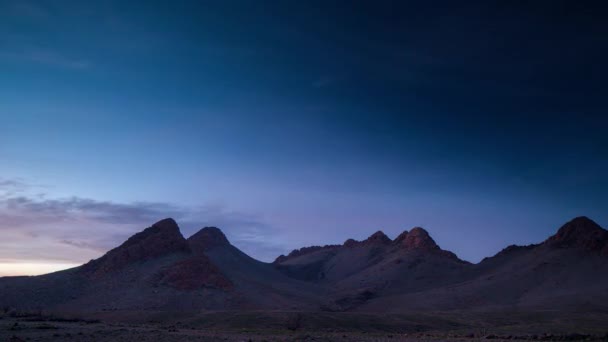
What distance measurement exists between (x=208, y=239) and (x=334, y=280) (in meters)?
40.9

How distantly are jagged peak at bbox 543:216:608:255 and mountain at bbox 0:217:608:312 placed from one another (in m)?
0.23

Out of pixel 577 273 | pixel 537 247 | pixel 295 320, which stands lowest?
pixel 295 320

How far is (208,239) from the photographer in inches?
5443

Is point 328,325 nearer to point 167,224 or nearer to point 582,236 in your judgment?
point 167,224

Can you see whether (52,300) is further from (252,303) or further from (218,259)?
(218,259)

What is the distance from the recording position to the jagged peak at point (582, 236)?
115294 mm

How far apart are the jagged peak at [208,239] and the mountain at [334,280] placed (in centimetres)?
40

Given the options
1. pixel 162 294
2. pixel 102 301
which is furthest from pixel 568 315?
pixel 102 301

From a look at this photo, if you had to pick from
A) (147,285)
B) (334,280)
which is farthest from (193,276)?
(334,280)

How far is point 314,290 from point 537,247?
57851mm

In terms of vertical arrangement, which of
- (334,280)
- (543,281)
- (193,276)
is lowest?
(193,276)

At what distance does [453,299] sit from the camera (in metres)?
99.4

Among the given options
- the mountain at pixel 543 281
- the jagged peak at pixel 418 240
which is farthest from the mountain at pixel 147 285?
the jagged peak at pixel 418 240

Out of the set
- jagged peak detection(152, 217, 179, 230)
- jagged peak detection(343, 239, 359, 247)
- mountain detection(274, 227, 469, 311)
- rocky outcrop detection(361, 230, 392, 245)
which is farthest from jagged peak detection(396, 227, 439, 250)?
jagged peak detection(152, 217, 179, 230)
